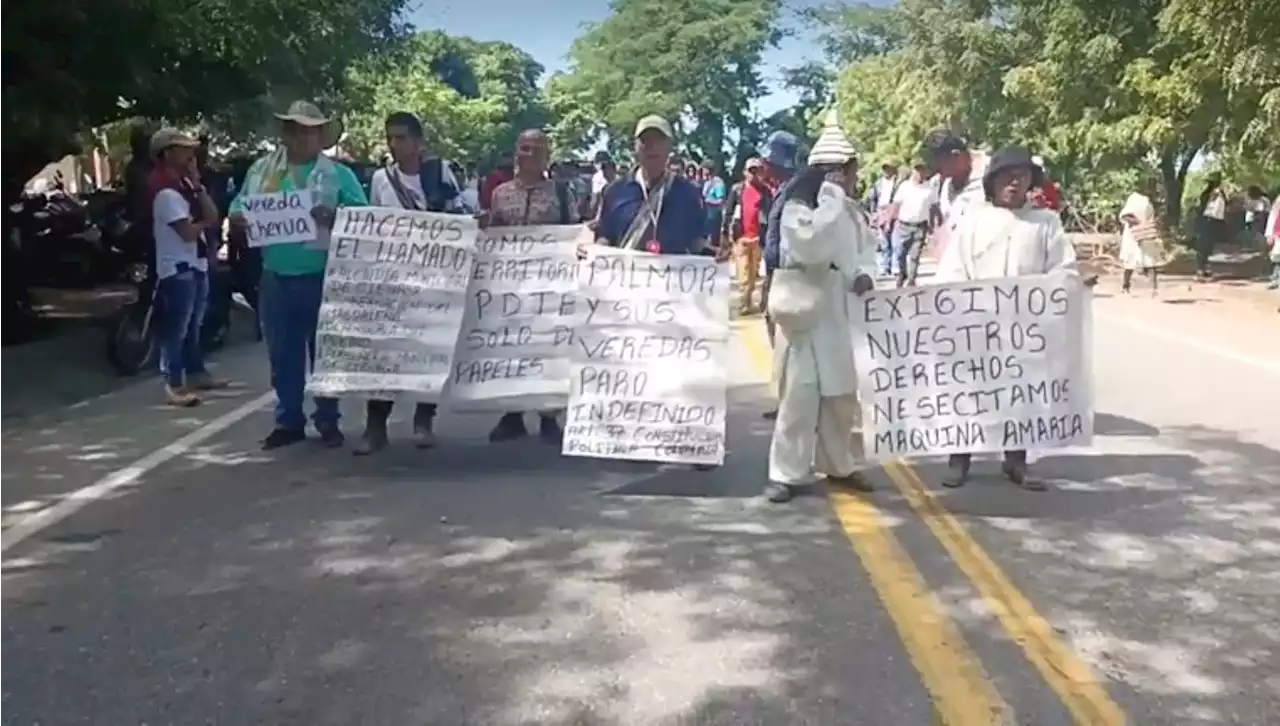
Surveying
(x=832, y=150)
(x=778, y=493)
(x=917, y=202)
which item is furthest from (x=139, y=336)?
(x=917, y=202)

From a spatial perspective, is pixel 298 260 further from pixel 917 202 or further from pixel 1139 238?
pixel 1139 238

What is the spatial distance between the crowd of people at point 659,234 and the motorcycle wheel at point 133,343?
138 cm

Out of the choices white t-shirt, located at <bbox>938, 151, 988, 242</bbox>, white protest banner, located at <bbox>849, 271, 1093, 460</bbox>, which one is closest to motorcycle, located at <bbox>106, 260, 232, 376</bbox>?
white t-shirt, located at <bbox>938, 151, 988, 242</bbox>

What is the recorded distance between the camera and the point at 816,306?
7.18 meters

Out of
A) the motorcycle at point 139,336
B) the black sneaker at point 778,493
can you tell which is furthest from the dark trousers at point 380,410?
the motorcycle at point 139,336

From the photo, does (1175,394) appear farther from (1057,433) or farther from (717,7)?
(717,7)

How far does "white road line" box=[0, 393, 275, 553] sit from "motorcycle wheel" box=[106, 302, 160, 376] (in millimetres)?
2284

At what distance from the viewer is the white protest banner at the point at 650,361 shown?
7.52m

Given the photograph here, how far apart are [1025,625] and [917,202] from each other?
1320 centimetres

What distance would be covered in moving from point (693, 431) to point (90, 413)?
4.76m

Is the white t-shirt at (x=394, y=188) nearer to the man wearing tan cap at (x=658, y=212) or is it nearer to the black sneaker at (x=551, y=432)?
the man wearing tan cap at (x=658, y=212)

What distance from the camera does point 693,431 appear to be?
750cm

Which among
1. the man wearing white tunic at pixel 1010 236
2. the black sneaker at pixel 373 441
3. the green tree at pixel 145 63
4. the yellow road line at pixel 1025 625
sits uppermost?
the green tree at pixel 145 63

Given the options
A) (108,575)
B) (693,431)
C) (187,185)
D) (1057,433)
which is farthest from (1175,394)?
(108,575)
